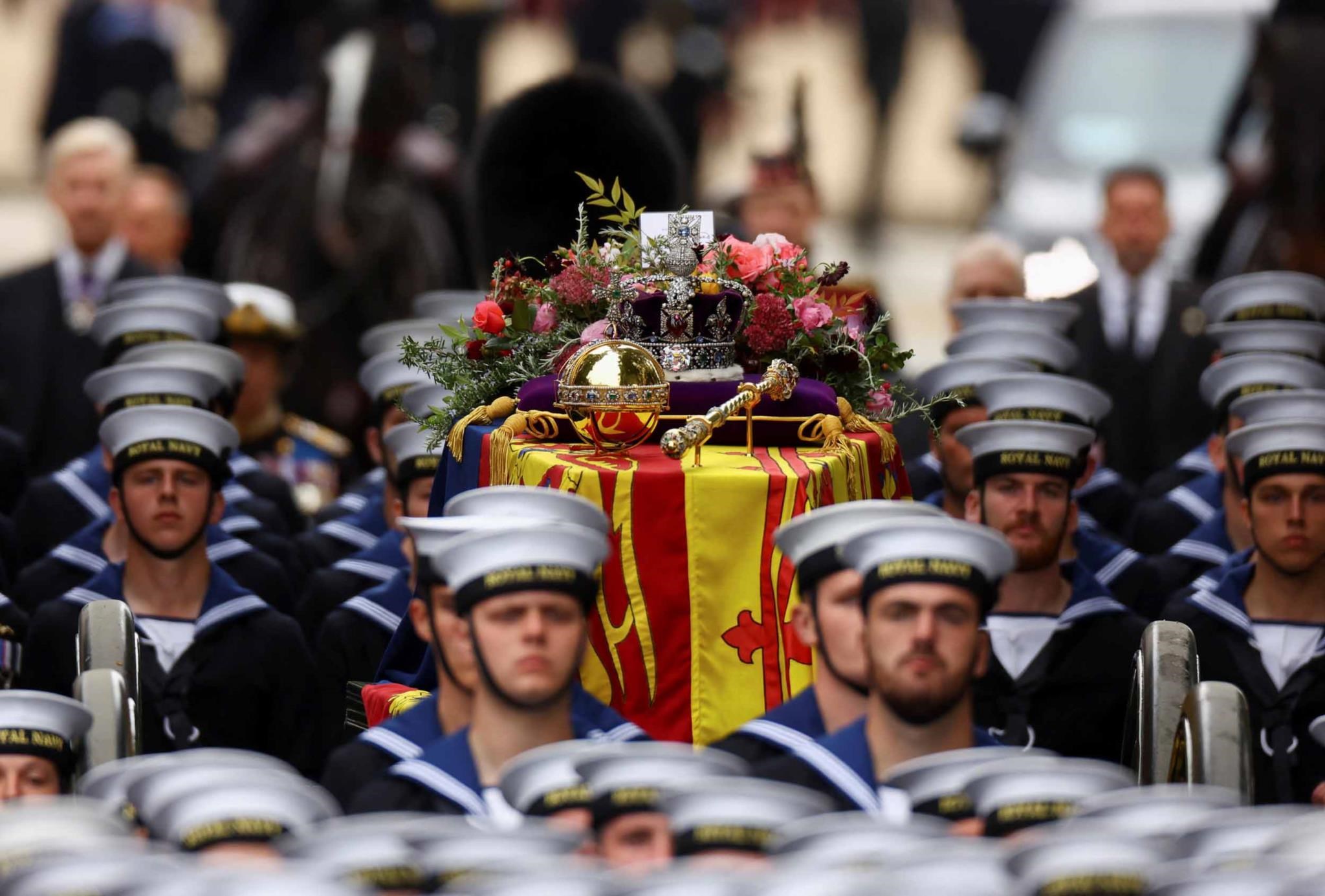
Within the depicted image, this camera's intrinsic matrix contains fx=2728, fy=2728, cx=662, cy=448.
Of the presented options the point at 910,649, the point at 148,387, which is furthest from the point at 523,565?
the point at 148,387

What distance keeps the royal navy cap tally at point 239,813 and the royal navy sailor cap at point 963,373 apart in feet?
14.2

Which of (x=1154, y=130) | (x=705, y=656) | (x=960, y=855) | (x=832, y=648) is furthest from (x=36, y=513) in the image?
(x=1154, y=130)

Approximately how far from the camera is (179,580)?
907cm

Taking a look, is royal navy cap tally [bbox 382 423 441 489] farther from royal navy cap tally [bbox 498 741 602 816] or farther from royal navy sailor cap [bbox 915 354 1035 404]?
royal navy cap tally [bbox 498 741 602 816]

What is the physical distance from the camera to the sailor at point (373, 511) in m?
10.4

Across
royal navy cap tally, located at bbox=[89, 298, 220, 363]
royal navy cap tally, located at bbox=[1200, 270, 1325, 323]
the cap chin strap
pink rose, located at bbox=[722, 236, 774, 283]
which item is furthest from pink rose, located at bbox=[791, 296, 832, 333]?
royal navy cap tally, located at bbox=[89, 298, 220, 363]

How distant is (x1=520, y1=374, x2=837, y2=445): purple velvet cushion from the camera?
809cm

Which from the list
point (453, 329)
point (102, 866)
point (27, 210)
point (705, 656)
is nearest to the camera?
point (102, 866)

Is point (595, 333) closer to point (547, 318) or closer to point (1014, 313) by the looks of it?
point (547, 318)

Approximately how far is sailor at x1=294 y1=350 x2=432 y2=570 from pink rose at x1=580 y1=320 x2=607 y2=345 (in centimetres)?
206

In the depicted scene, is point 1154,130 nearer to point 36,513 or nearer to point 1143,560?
point 1143,560

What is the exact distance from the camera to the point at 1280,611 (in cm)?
883

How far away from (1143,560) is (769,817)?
420 cm

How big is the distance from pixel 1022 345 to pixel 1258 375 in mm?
916
